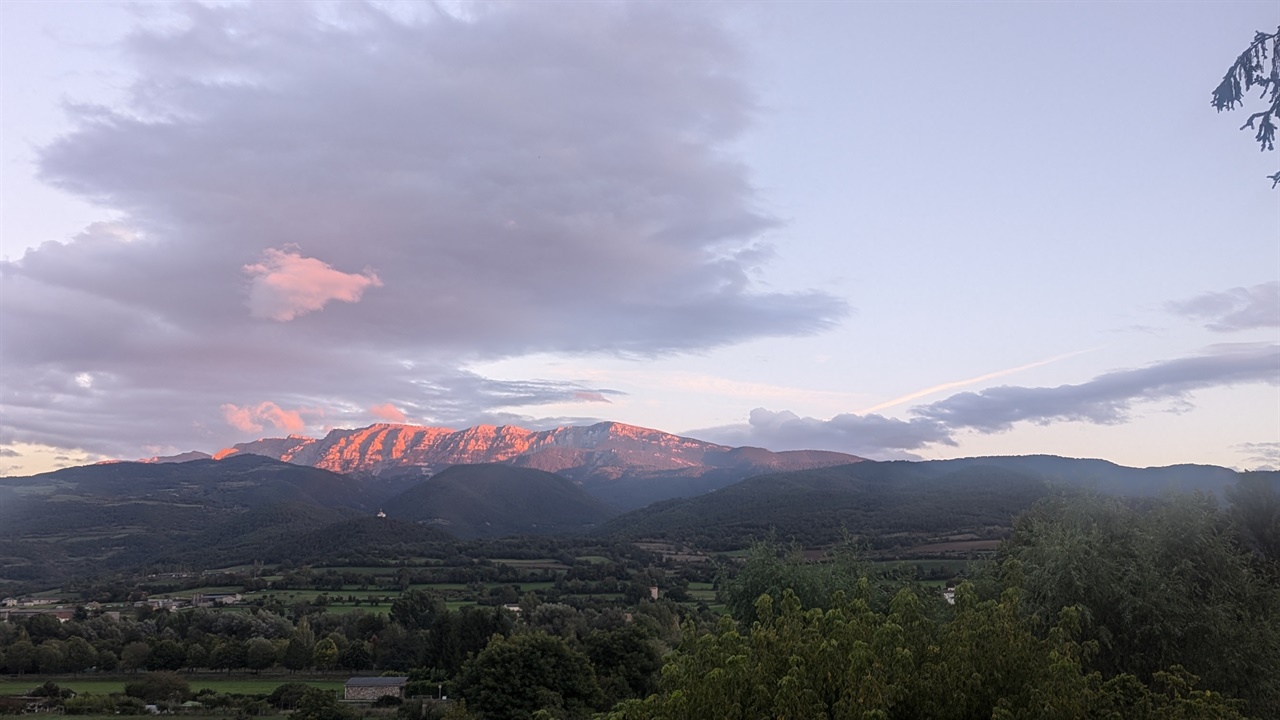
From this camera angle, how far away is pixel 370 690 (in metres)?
63.5

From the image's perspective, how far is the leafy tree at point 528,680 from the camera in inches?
1801

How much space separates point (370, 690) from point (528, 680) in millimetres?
23349

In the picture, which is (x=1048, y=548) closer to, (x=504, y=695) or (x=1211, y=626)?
(x=1211, y=626)

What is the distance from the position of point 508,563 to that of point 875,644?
13567cm

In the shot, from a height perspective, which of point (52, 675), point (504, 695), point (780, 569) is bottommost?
point (52, 675)

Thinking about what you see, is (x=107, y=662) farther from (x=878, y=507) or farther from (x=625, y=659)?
(x=878, y=507)

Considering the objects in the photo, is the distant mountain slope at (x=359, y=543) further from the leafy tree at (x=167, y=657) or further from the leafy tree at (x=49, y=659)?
the leafy tree at (x=49, y=659)

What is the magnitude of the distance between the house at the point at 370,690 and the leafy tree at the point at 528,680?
17.0m

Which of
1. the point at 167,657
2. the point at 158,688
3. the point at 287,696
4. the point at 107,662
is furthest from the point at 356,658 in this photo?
the point at 107,662

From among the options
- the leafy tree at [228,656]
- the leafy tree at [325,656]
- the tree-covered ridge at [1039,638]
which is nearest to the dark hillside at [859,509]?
the leafy tree at [325,656]

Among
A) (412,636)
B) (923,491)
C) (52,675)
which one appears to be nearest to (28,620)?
(52,675)

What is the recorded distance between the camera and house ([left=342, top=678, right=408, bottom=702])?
207ft

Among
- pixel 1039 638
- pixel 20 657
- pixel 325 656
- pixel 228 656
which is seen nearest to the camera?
pixel 1039 638

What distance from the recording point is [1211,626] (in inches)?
635
